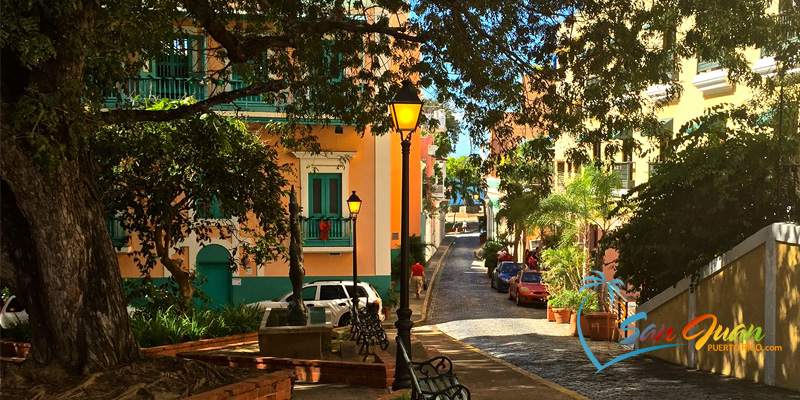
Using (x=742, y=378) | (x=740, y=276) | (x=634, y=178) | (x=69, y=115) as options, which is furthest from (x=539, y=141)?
(x=634, y=178)

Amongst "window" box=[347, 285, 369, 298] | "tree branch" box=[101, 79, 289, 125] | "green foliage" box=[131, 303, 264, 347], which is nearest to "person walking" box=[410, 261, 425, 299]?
"window" box=[347, 285, 369, 298]

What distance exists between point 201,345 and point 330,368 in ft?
17.9

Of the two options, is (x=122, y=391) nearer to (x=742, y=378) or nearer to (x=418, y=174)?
(x=742, y=378)

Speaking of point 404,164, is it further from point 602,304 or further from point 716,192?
point 602,304

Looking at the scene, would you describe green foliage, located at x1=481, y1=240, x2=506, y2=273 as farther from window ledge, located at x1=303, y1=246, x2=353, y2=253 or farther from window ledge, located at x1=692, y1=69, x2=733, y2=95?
window ledge, located at x1=692, y1=69, x2=733, y2=95

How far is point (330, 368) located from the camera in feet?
39.4

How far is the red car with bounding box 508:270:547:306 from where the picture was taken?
30.2 m

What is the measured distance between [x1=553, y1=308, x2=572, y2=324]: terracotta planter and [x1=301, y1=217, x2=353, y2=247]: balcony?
6498 mm

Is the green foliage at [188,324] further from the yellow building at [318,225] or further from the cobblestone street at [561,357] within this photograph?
the yellow building at [318,225]

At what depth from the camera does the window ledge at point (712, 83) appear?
21194 millimetres

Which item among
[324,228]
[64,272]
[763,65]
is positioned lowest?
[64,272]

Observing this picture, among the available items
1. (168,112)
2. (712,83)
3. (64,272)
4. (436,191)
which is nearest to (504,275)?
(712,83)

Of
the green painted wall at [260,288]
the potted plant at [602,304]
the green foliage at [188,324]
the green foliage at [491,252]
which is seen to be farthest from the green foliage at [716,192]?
the green foliage at [491,252]

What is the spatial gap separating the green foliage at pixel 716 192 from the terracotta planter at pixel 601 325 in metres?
3.39
